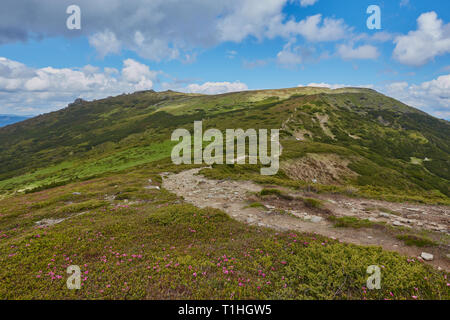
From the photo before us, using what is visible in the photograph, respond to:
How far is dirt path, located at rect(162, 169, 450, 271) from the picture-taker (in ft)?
37.4

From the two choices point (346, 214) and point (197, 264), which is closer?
point (197, 264)

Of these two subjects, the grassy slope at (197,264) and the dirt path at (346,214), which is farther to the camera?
the dirt path at (346,214)

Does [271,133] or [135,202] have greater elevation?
[271,133]

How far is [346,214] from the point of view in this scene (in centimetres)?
1603

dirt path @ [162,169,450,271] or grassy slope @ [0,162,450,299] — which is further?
dirt path @ [162,169,450,271]

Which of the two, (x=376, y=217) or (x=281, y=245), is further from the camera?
(x=376, y=217)

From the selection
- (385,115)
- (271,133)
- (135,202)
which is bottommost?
(135,202)

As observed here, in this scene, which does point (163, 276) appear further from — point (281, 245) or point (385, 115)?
point (385, 115)

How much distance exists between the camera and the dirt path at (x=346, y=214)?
37.4ft

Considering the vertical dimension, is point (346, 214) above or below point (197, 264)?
above

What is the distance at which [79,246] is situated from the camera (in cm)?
1116

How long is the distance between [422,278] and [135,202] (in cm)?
2186
